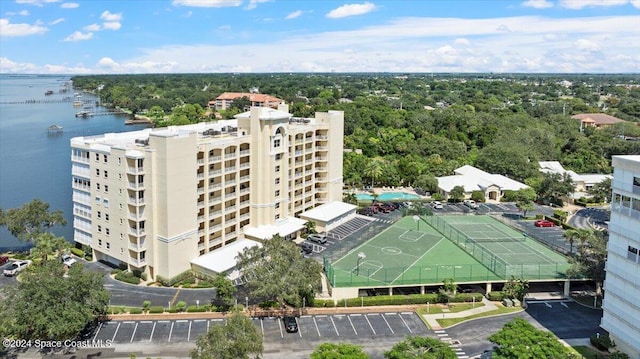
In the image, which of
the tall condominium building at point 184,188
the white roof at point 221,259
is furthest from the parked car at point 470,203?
the white roof at point 221,259

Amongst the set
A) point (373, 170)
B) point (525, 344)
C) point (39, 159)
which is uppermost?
point (373, 170)

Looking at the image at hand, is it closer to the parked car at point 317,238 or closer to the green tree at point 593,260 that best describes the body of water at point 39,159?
the parked car at point 317,238

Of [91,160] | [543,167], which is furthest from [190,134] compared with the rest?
[543,167]

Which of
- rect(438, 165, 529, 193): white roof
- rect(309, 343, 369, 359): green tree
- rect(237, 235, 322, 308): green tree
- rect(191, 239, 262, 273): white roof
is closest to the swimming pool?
rect(438, 165, 529, 193): white roof

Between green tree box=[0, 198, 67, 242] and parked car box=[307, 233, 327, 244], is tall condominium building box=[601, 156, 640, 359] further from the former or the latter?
green tree box=[0, 198, 67, 242]

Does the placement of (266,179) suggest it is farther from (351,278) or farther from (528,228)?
(528,228)

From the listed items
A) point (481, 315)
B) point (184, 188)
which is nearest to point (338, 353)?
point (481, 315)

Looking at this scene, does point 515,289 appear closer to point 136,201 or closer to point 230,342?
point 230,342

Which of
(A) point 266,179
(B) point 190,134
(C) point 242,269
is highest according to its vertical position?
(B) point 190,134
